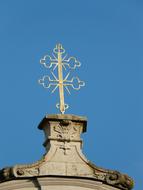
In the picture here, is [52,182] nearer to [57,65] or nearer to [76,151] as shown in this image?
[76,151]

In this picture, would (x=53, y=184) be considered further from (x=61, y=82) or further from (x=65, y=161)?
(x=61, y=82)

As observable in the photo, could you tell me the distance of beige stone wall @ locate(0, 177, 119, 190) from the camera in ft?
84.4

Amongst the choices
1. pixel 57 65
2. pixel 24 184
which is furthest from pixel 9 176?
pixel 57 65

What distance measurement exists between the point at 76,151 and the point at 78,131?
0.46 m

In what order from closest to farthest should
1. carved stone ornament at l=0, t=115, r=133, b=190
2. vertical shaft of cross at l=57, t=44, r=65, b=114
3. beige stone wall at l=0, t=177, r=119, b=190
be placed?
1. beige stone wall at l=0, t=177, r=119, b=190
2. carved stone ornament at l=0, t=115, r=133, b=190
3. vertical shaft of cross at l=57, t=44, r=65, b=114

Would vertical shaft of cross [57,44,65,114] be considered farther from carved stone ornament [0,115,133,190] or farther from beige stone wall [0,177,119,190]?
beige stone wall [0,177,119,190]

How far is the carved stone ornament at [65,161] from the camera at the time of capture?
25.9 metres

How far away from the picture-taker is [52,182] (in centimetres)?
2583

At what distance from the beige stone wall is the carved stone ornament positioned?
0.08 metres

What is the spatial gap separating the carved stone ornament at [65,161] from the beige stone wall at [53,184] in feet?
0.27

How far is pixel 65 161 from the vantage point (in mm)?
26109

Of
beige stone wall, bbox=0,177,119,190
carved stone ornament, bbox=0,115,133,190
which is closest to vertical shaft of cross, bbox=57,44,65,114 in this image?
carved stone ornament, bbox=0,115,133,190

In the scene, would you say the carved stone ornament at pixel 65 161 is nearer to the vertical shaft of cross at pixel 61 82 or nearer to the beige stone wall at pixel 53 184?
the beige stone wall at pixel 53 184

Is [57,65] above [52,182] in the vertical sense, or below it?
above
